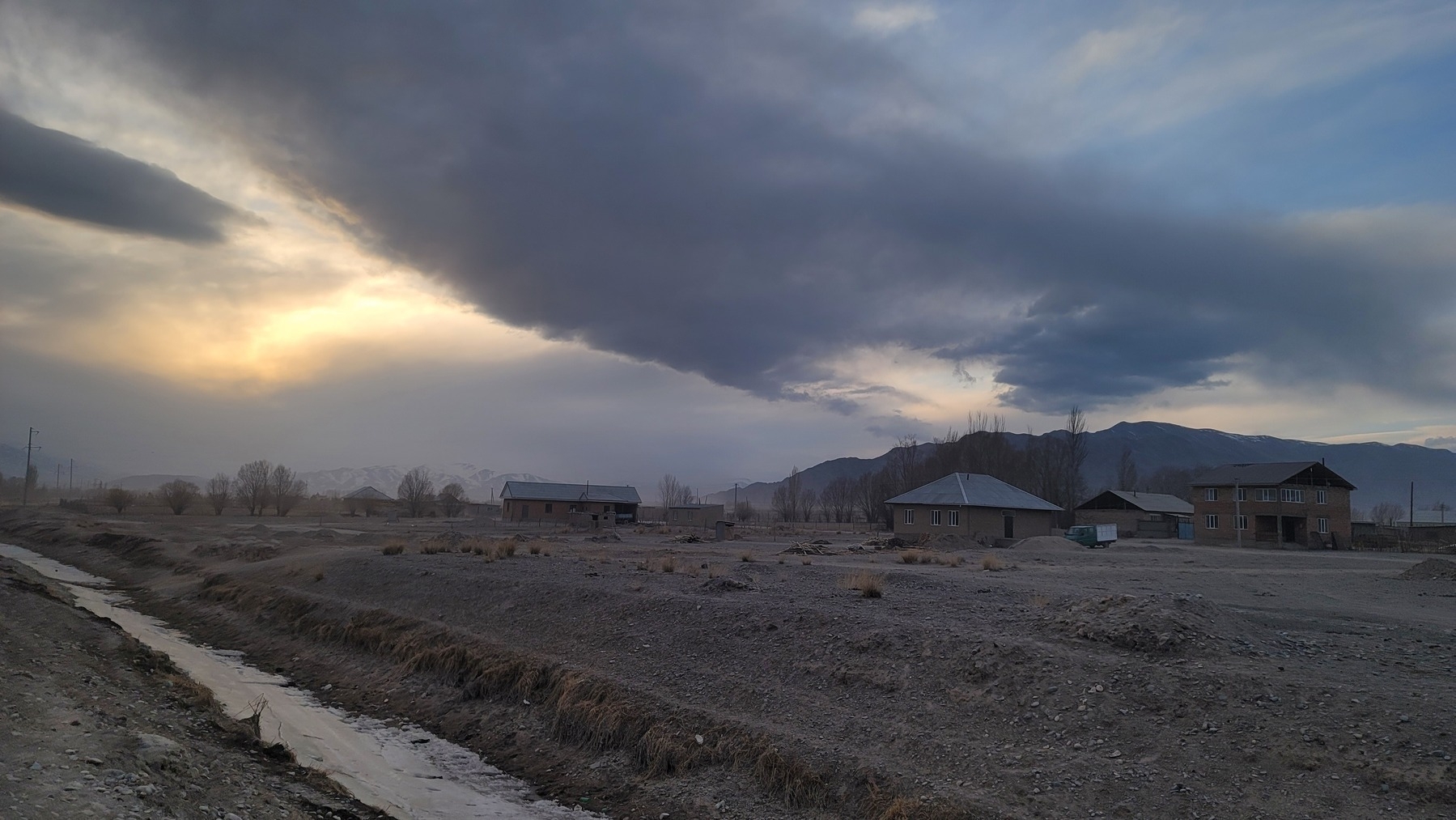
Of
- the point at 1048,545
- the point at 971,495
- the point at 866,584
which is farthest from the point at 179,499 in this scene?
the point at 866,584

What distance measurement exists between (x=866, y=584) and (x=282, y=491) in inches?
4838

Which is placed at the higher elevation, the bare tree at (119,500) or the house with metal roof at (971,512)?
the house with metal roof at (971,512)

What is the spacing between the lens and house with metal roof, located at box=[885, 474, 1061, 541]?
207ft

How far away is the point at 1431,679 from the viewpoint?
35.9 feet

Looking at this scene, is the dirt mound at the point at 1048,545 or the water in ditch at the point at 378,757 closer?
the water in ditch at the point at 378,757

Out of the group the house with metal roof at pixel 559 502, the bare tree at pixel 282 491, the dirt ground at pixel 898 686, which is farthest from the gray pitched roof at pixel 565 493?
the dirt ground at pixel 898 686

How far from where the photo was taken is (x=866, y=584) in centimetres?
1956

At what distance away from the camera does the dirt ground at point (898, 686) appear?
30.9 feet

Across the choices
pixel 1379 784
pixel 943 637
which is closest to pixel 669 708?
pixel 943 637

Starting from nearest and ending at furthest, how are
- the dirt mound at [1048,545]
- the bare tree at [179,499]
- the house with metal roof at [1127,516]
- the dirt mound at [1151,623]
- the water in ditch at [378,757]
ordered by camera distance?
the water in ditch at [378,757], the dirt mound at [1151,623], the dirt mound at [1048,545], the house with metal roof at [1127,516], the bare tree at [179,499]

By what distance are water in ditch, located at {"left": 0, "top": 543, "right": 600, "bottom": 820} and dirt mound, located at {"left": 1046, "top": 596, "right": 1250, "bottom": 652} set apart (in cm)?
904

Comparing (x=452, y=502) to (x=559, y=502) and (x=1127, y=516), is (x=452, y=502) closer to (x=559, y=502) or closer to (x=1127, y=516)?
(x=559, y=502)

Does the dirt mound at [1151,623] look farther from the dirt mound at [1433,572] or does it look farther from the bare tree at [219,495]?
the bare tree at [219,495]

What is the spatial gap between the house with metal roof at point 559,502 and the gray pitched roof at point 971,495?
4420 centimetres
